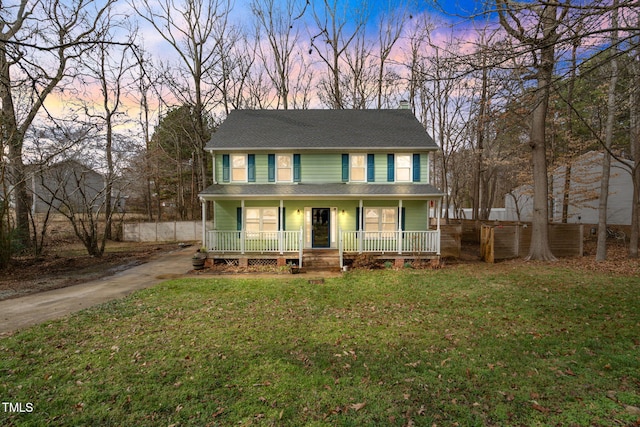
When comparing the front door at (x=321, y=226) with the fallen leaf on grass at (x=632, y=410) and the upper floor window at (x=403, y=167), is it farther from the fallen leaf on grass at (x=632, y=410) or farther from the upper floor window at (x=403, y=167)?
the fallen leaf on grass at (x=632, y=410)

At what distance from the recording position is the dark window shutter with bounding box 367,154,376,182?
13148 mm

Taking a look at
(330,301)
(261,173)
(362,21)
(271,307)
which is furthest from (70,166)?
(362,21)

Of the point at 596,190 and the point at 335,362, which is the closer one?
the point at 335,362

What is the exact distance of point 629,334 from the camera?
499cm

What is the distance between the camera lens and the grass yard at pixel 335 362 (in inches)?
124

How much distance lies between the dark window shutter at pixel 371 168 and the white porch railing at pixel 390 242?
2724mm

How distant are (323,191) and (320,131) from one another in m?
3.79

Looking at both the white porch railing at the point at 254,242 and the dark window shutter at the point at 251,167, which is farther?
the dark window shutter at the point at 251,167

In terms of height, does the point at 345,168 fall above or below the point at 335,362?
above

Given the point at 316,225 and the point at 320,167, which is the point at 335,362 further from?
the point at 320,167

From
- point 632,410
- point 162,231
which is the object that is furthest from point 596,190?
point 162,231

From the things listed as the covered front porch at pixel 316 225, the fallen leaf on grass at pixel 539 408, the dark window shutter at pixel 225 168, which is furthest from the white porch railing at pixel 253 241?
the fallen leaf on grass at pixel 539 408

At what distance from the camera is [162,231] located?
64.8 feet

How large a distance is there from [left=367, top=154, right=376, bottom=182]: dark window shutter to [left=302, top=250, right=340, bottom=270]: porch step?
406 centimetres
